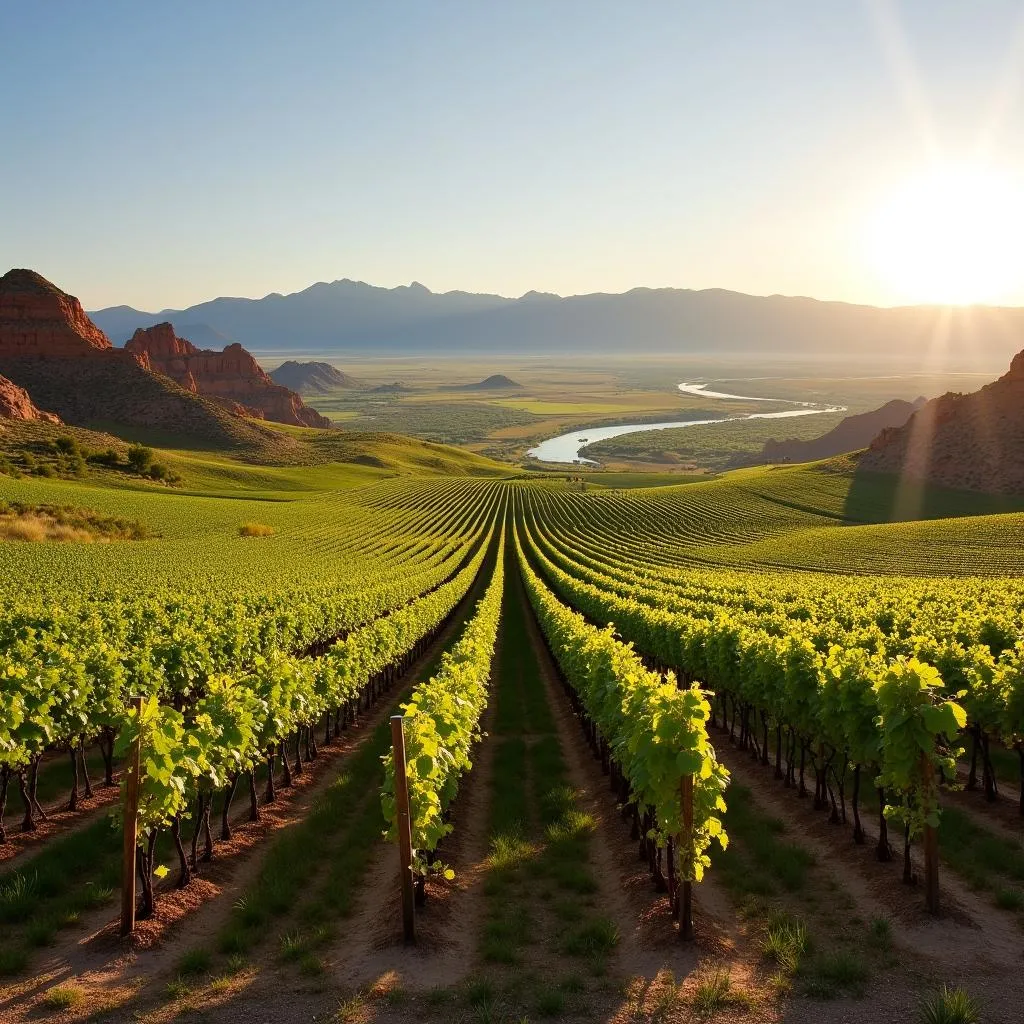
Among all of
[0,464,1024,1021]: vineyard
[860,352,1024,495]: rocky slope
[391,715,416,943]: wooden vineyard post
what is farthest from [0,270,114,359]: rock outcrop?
[391,715,416,943]: wooden vineyard post

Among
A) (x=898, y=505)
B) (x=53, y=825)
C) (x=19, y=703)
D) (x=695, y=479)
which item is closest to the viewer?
(x=19, y=703)

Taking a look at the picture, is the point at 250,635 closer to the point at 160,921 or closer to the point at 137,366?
the point at 160,921

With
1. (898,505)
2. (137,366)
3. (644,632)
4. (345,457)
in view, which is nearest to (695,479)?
(898,505)

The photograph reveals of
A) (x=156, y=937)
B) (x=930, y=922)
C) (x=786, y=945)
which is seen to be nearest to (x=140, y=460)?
(x=156, y=937)

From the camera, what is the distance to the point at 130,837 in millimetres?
10773

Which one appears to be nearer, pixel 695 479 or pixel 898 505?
pixel 898 505

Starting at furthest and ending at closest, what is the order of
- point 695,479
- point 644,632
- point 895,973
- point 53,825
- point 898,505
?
point 695,479 < point 898,505 < point 644,632 < point 53,825 < point 895,973

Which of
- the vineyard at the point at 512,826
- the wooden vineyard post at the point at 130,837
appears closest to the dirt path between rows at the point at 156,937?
the vineyard at the point at 512,826

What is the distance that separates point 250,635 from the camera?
84.6 feet

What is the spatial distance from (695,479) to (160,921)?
538ft

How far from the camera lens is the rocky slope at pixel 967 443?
11412 cm

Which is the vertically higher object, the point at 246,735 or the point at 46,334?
the point at 46,334

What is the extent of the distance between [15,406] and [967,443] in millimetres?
155150

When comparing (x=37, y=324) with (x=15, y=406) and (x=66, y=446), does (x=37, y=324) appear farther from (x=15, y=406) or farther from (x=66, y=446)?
(x=66, y=446)
